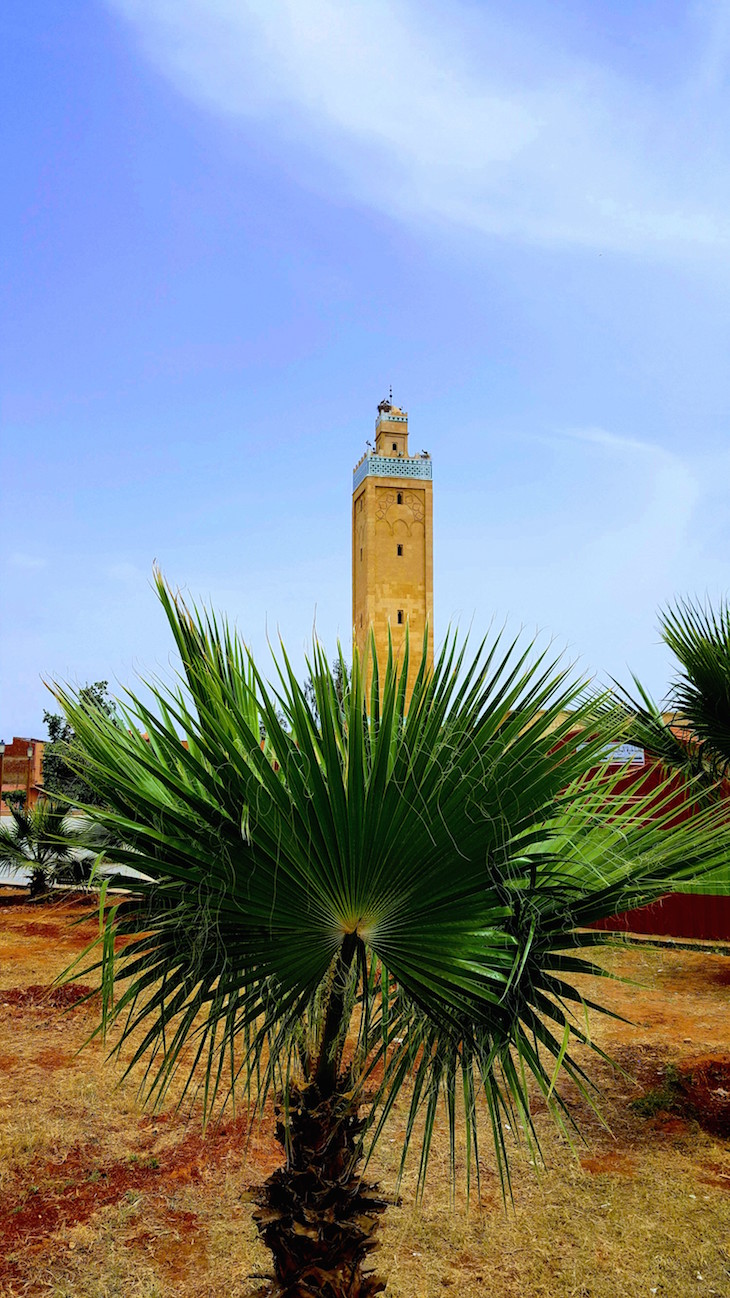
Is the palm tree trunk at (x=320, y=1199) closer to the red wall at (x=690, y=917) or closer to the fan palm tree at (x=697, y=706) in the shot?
the fan palm tree at (x=697, y=706)

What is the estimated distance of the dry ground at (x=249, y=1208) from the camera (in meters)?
4.00

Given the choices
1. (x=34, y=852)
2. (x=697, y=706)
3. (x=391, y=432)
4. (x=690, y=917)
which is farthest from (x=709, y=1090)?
(x=391, y=432)

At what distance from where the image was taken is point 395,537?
1379 inches

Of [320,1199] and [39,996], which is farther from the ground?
[320,1199]

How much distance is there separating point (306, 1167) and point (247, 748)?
1.35 meters

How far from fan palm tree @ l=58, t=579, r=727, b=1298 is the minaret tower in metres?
31.3

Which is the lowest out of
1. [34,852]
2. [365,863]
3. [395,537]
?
[34,852]

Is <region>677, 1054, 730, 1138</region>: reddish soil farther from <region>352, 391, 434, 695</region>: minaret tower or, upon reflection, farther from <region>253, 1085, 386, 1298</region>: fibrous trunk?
<region>352, 391, 434, 695</region>: minaret tower

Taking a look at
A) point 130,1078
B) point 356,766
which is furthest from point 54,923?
point 356,766

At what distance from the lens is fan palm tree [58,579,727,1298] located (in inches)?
89.4

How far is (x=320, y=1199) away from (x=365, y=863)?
118 cm

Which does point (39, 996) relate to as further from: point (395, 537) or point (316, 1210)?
point (395, 537)

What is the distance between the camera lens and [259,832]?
2289 millimetres

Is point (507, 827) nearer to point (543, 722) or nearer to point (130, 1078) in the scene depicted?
point (543, 722)
